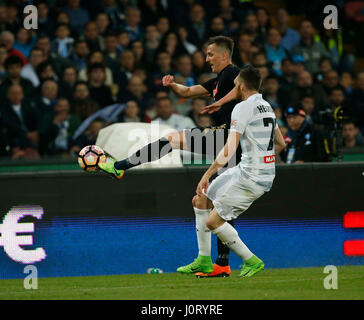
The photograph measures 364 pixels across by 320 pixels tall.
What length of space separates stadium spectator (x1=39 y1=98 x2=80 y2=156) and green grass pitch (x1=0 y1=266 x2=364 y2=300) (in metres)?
3.16

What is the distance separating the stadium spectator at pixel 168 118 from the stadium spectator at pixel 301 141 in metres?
1.97

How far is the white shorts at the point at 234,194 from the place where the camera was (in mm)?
8344

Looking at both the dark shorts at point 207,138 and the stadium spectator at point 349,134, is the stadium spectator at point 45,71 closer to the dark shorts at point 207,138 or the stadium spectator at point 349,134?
the stadium spectator at point 349,134

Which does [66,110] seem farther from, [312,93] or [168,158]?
[312,93]

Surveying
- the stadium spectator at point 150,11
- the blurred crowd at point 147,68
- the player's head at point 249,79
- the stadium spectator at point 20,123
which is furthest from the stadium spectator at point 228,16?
the player's head at point 249,79

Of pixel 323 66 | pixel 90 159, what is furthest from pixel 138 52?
pixel 90 159

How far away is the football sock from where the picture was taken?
8.75 meters

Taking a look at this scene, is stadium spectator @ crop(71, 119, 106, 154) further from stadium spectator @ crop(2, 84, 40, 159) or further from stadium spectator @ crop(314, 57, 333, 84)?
stadium spectator @ crop(314, 57, 333, 84)

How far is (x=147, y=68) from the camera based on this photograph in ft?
46.4
